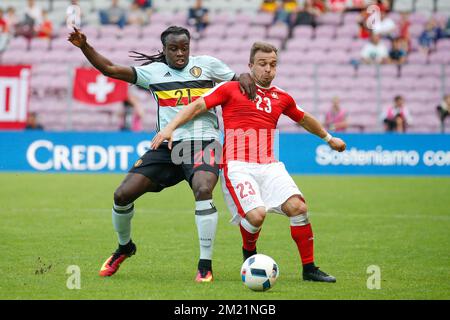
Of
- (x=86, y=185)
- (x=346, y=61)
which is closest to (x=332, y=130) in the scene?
(x=346, y=61)

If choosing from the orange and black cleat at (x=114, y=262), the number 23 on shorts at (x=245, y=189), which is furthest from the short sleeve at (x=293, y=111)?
the orange and black cleat at (x=114, y=262)

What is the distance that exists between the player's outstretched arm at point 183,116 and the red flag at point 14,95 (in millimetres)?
14287

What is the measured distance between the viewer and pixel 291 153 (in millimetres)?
21609

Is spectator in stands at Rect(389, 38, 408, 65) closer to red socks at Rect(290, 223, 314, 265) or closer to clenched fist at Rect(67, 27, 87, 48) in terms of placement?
red socks at Rect(290, 223, 314, 265)

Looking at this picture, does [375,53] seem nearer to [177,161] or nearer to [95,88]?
[95,88]

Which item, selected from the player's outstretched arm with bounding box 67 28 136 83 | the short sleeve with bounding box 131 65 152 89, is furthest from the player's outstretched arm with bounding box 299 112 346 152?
the player's outstretched arm with bounding box 67 28 136 83

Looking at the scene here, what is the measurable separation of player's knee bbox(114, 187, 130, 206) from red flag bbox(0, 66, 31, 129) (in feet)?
45.8

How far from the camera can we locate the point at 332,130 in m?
22.2

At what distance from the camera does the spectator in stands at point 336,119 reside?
2228 centimetres

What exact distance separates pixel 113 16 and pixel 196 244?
683 inches

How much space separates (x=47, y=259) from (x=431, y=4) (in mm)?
20708

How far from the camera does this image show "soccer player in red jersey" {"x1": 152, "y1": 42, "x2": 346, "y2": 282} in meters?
8.02
